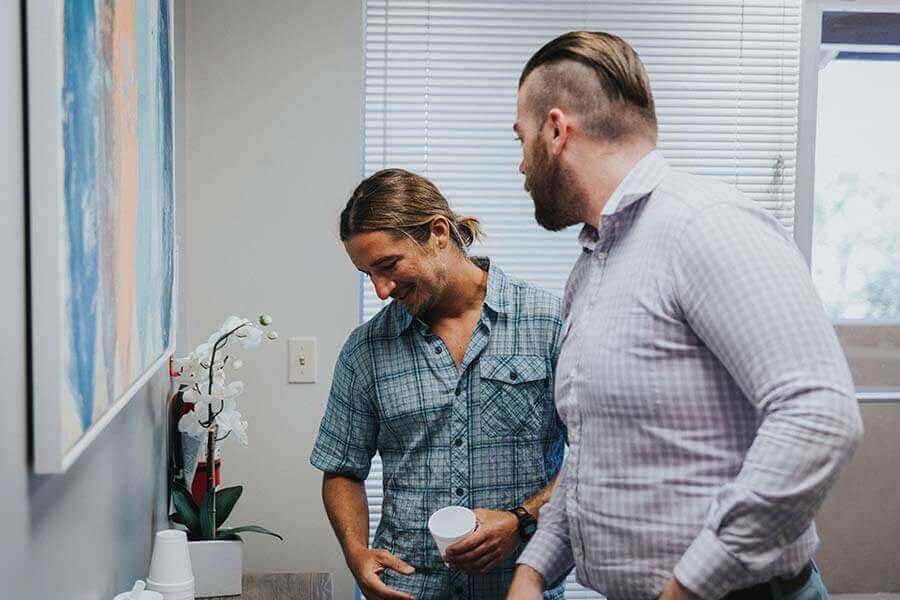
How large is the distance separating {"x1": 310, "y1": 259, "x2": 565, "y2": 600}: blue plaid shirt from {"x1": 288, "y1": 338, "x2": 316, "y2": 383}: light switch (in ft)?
2.80

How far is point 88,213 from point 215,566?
111 centimetres

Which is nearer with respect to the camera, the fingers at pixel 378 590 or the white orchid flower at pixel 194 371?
the fingers at pixel 378 590

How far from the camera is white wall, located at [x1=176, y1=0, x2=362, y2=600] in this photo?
105 inches

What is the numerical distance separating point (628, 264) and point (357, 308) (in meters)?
1.60

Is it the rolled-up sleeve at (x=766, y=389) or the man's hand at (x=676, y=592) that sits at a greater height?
the rolled-up sleeve at (x=766, y=389)

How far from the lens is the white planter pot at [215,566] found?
194 centimetres

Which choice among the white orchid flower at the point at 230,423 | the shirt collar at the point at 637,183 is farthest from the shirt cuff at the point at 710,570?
the white orchid flower at the point at 230,423

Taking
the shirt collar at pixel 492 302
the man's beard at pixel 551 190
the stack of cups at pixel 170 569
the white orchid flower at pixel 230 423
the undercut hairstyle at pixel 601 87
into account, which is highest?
the undercut hairstyle at pixel 601 87

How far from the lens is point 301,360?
106 inches

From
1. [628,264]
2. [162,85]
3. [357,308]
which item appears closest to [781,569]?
[628,264]

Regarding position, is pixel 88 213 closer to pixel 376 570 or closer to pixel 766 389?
pixel 766 389

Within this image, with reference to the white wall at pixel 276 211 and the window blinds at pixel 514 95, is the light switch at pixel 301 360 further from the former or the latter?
the window blinds at pixel 514 95

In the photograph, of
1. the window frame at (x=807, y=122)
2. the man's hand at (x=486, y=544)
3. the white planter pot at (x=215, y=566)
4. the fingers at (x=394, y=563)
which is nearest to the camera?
the man's hand at (x=486, y=544)

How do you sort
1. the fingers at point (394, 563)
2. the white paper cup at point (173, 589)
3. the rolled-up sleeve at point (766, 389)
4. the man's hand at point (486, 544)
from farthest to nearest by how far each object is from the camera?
1. the fingers at point (394, 563)
2. the man's hand at point (486, 544)
3. the white paper cup at point (173, 589)
4. the rolled-up sleeve at point (766, 389)
